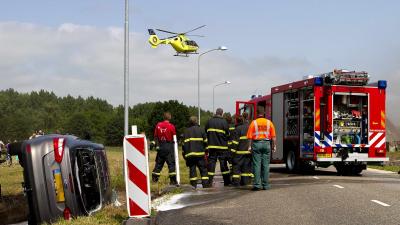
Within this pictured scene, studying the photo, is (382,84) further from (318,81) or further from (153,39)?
(153,39)

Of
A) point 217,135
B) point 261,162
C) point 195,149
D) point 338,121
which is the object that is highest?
point 338,121

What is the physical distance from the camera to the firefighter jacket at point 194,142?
45.6 feet

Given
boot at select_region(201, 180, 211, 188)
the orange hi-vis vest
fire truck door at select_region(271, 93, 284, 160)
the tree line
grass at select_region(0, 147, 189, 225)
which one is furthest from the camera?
the tree line

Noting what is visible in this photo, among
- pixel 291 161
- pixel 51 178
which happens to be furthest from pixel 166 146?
pixel 51 178

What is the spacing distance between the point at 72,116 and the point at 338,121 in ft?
481

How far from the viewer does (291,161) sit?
19.6 m

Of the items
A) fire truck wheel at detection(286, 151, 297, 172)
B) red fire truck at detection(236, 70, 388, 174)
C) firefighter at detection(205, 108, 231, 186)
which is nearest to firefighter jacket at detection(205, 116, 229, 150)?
Result: firefighter at detection(205, 108, 231, 186)

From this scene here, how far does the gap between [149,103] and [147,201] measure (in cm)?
17182

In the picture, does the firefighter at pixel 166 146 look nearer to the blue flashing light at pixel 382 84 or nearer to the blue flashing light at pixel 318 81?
the blue flashing light at pixel 318 81

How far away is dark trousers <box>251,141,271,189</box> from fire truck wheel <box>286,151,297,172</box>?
6399mm

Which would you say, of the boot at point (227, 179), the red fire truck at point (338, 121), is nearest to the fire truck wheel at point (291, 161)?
the red fire truck at point (338, 121)

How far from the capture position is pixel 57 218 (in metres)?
8.34

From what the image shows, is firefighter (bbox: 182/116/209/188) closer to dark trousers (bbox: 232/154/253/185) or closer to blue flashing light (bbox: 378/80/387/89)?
dark trousers (bbox: 232/154/253/185)

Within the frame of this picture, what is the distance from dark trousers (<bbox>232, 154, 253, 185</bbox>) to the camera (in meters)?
14.2
